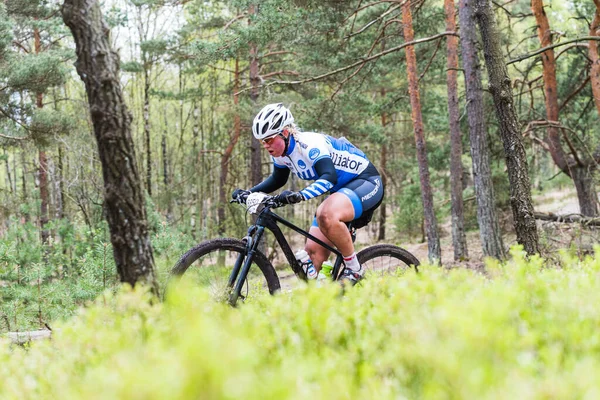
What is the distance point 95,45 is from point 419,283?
2.44 meters

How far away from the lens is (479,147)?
981cm

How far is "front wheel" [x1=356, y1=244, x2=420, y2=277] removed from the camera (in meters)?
5.84

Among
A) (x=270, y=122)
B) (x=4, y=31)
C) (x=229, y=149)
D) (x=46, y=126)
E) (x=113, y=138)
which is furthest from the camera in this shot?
(x=229, y=149)

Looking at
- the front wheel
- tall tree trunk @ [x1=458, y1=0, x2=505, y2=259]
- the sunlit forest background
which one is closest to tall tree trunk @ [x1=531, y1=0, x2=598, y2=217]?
the sunlit forest background

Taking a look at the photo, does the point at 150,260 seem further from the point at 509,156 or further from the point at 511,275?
the point at 509,156

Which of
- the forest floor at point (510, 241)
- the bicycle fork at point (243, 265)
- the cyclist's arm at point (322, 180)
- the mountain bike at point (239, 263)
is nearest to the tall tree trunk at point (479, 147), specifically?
the forest floor at point (510, 241)

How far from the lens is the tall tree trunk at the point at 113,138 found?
3.31 meters

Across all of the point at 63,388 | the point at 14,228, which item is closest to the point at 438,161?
the point at 14,228

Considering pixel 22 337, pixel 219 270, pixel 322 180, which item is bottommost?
pixel 22 337

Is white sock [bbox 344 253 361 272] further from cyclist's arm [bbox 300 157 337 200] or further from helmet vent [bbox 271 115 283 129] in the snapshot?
helmet vent [bbox 271 115 283 129]

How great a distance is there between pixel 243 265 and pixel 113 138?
76.8 inches

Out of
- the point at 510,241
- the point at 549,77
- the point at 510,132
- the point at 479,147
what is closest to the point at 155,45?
the point at 549,77

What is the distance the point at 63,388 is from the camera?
1831mm

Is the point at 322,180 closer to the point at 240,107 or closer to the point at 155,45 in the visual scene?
the point at 240,107
